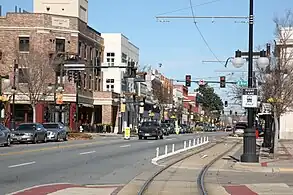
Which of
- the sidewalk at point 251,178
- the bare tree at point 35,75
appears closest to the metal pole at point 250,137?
the sidewalk at point 251,178

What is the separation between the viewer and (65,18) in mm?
69062

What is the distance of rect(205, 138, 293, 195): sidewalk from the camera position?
15.7 m

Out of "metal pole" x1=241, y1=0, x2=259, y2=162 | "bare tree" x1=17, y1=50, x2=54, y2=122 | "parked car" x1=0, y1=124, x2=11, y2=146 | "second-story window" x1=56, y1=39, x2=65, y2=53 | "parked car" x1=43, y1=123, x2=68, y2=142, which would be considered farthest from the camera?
"second-story window" x1=56, y1=39, x2=65, y2=53

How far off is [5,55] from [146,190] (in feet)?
181

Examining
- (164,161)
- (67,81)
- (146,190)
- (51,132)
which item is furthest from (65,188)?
(67,81)

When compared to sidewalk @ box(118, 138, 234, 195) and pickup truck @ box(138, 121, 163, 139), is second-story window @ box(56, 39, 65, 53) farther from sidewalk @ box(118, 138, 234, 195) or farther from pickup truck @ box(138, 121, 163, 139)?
sidewalk @ box(118, 138, 234, 195)

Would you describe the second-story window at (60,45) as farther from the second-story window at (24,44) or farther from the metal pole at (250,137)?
the metal pole at (250,137)

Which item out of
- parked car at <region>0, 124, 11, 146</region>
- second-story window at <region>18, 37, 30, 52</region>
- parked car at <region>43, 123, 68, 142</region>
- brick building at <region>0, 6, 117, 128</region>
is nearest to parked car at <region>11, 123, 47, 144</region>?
parked car at <region>43, 123, 68, 142</region>

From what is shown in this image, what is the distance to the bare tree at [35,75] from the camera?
2213 inches

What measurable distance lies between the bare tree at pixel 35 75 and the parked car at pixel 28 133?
445 inches

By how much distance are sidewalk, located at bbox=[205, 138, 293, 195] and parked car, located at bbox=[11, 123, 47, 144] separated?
19.1 m

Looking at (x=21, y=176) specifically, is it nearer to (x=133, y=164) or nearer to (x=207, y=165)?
(x=133, y=164)

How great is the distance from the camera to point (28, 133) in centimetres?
4197

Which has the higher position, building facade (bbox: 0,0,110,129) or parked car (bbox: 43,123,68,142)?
building facade (bbox: 0,0,110,129)
